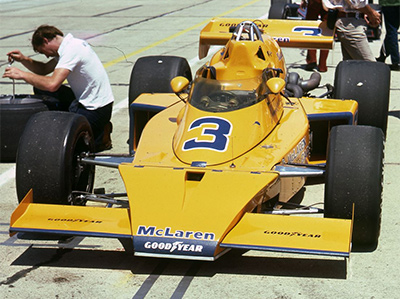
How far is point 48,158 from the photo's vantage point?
6.14 m

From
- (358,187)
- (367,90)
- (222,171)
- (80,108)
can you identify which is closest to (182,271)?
(222,171)

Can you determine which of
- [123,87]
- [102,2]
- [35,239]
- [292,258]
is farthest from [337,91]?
[102,2]

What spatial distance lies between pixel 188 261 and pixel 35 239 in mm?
1292

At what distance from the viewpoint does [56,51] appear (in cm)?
820

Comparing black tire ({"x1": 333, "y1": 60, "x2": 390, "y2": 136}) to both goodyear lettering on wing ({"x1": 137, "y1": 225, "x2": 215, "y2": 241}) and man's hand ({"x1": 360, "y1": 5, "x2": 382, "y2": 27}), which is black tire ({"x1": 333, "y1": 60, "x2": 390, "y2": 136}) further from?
goodyear lettering on wing ({"x1": 137, "y1": 225, "x2": 215, "y2": 241})

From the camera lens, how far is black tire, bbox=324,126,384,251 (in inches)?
224

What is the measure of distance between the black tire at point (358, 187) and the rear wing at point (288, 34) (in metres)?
3.71

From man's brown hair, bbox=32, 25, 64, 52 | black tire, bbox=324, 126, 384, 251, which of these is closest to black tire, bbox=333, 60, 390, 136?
black tire, bbox=324, 126, 384, 251

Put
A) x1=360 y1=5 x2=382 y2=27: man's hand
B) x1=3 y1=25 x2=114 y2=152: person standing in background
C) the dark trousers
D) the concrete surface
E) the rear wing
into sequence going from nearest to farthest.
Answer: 1. the concrete surface
2. x1=3 y1=25 x2=114 y2=152: person standing in background
3. the dark trousers
4. the rear wing
5. x1=360 y1=5 x2=382 y2=27: man's hand

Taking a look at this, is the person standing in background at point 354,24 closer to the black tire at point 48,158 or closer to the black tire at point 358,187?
the black tire at point 358,187

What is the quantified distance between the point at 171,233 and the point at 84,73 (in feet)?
11.0

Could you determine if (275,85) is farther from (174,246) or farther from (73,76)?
(73,76)

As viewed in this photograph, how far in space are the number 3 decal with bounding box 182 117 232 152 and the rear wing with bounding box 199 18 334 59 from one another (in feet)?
10.2

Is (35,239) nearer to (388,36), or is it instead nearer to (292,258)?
(292,258)
